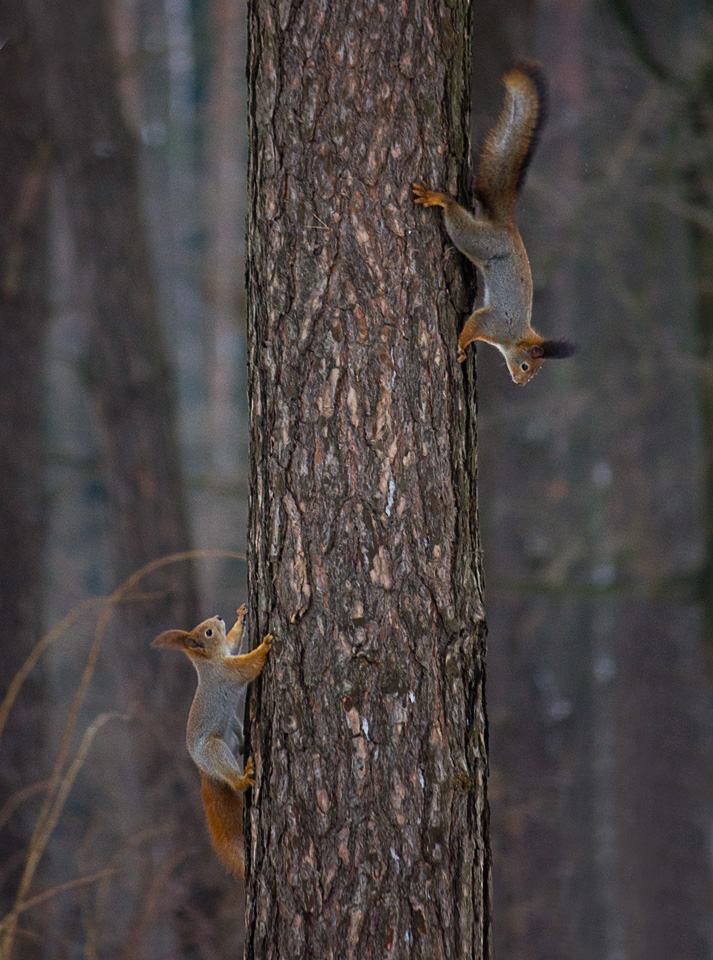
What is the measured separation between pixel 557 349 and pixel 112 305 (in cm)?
321

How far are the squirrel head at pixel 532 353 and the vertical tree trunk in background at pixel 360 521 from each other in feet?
1.57

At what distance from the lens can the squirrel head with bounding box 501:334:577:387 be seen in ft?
7.79

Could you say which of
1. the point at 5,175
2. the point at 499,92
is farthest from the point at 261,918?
the point at 499,92

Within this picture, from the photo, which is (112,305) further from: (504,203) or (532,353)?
(504,203)

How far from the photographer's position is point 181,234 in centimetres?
1595

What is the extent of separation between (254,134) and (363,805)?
153 centimetres

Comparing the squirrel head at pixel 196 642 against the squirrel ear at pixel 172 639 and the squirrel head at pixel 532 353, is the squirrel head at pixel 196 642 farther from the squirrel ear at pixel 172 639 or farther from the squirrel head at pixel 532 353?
the squirrel head at pixel 532 353

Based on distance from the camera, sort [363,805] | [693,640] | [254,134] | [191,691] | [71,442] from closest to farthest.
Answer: [363,805], [254,134], [191,691], [693,640], [71,442]

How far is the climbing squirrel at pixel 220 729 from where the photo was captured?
207 cm

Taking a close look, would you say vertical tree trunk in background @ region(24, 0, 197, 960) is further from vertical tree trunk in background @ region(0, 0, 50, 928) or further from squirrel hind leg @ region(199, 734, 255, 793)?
squirrel hind leg @ region(199, 734, 255, 793)

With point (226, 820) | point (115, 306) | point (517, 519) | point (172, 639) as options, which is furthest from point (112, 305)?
point (226, 820)

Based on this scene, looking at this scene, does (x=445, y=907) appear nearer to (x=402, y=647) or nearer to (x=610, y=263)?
(x=402, y=647)

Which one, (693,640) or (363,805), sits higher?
(693,640)

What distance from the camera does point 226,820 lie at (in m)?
2.21
